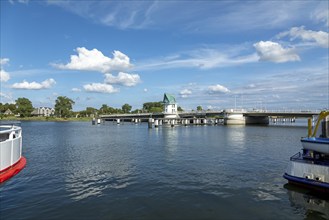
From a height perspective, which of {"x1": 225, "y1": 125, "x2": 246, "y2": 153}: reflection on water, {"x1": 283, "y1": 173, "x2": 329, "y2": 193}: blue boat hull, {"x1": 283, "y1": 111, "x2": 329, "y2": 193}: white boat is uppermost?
{"x1": 283, "y1": 111, "x2": 329, "y2": 193}: white boat

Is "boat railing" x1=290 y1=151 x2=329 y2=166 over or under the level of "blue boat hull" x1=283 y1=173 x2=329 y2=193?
over

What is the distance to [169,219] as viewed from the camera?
18.3 m

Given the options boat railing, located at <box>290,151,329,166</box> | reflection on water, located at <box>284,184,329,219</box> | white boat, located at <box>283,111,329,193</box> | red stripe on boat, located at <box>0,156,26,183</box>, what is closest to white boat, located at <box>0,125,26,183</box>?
red stripe on boat, located at <box>0,156,26,183</box>

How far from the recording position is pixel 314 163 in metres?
23.6

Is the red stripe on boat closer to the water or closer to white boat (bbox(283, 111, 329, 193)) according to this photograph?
the water

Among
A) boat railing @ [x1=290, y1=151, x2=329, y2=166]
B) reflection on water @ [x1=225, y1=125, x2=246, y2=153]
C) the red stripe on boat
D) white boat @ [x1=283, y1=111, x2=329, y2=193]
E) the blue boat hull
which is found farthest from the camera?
reflection on water @ [x1=225, y1=125, x2=246, y2=153]

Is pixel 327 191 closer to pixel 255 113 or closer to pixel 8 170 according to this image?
pixel 8 170

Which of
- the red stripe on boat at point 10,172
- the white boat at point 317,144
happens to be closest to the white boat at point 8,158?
the red stripe on boat at point 10,172

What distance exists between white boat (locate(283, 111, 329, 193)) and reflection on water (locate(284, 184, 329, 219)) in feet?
2.47

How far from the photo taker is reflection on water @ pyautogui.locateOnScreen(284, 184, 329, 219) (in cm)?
1965

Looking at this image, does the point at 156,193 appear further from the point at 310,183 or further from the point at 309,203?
the point at 310,183

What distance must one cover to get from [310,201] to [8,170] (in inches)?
1108

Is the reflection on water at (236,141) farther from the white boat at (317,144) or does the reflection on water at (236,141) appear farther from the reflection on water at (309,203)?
the reflection on water at (309,203)

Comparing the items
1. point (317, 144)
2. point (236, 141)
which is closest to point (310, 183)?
point (317, 144)
